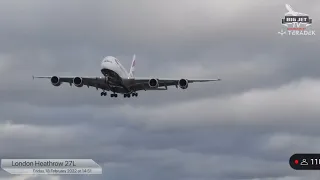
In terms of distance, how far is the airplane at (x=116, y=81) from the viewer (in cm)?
9402

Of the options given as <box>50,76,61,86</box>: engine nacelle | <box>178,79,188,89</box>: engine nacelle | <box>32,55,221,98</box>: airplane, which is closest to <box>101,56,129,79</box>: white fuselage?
<box>32,55,221,98</box>: airplane

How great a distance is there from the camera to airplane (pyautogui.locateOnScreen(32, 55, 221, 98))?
308ft

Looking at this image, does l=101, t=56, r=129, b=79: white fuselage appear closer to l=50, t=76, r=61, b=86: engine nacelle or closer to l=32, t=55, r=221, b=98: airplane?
l=32, t=55, r=221, b=98: airplane

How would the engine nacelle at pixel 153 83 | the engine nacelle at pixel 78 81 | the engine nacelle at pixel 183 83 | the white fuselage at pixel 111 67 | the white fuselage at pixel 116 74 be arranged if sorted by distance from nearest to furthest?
the white fuselage at pixel 111 67 < the white fuselage at pixel 116 74 < the engine nacelle at pixel 183 83 < the engine nacelle at pixel 153 83 < the engine nacelle at pixel 78 81

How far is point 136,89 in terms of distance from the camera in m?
102

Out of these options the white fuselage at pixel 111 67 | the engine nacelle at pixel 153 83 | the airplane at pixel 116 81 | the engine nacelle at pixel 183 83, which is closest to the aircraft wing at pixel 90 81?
the airplane at pixel 116 81

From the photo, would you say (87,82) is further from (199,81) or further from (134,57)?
(134,57)

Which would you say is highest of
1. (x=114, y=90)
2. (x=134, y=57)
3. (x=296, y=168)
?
(x=134, y=57)

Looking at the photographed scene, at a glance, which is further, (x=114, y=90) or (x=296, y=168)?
(x=114, y=90)

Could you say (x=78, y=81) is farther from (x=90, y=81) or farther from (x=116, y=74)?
(x=116, y=74)

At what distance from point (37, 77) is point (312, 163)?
62.6 meters

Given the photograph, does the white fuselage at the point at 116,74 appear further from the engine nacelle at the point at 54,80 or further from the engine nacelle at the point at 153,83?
the engine nacelle at the point at 54,80

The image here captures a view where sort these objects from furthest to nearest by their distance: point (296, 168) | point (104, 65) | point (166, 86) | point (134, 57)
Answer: point (134, 57) → point (166, 86) → point (104, 65) → point (296, 168)

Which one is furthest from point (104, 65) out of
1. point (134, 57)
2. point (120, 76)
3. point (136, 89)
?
point (134, 57)
